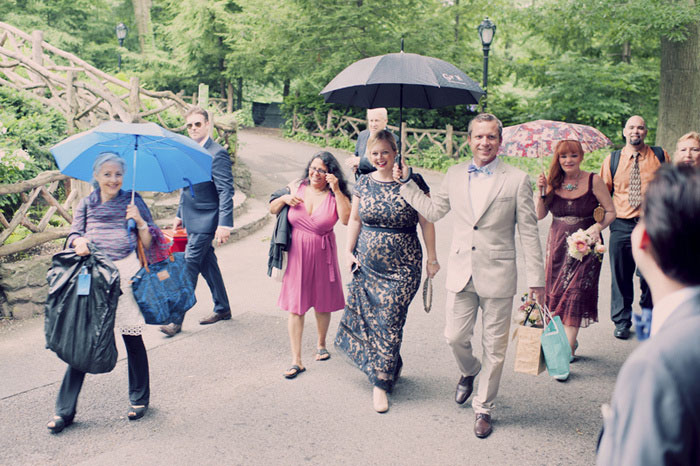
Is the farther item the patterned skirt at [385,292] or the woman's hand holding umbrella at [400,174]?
the patterned skirt at [385,292]

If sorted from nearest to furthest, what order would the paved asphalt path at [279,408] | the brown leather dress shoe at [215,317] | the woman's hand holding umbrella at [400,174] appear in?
the paved asphalt path at [279,408]
the woman's hand holding umbrella at [400,174]
the brown leather dress shoe at [215,317]

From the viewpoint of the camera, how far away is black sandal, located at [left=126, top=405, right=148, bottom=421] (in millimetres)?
4363

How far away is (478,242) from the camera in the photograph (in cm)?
423

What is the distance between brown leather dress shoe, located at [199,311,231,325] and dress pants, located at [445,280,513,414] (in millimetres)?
2897

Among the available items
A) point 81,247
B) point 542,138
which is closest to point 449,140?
point 542,138

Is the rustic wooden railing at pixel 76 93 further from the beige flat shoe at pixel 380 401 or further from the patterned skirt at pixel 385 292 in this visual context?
A: the beige flat shoe at pixel 380 401

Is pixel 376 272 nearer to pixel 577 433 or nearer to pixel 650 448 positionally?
pixel 577 433

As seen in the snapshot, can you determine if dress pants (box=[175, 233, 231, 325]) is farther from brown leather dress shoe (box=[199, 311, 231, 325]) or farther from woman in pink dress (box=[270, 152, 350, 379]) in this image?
woman in pink dress (box=[270, 152, 350, 379])

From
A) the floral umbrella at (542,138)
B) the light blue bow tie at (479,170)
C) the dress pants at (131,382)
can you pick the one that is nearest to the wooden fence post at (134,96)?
the dress pants at (131,382)

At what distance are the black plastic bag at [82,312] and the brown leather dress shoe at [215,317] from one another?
2.29 meters

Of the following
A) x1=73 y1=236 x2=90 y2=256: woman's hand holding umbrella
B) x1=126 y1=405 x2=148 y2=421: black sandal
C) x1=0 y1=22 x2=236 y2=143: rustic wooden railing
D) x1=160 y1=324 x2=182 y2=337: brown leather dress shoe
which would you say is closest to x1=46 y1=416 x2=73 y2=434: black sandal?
x1=126 y1=405 x2=148 y2=421: black sandal

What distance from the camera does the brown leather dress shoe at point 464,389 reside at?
15.4 feet

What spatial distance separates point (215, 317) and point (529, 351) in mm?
3424

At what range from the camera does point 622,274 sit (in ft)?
19.9
